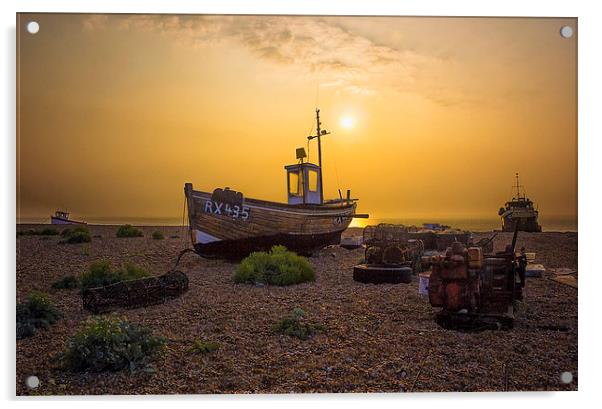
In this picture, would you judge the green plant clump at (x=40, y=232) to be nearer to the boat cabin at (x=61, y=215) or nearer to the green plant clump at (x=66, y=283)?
the boat cabin at (x=61, y=215)

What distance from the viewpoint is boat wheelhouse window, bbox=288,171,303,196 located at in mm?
5684

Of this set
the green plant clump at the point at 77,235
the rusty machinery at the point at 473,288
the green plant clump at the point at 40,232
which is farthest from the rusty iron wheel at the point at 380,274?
the green plant clump at the point at 40,232

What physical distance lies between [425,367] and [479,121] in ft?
8.84

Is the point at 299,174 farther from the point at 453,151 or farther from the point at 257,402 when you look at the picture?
the point at 257,402

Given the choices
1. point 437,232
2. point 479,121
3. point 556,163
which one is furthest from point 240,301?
point 556,163

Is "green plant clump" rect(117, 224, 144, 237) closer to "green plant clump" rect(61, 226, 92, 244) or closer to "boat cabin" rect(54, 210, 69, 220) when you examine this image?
"green plant clump" rect(61, 226, 92, 244)

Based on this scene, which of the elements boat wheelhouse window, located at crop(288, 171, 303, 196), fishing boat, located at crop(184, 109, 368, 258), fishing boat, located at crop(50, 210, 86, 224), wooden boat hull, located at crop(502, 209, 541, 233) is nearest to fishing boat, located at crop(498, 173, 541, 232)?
wooden boat hull, located at crop(502, 209, 541, 233)

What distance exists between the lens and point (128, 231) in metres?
5.27

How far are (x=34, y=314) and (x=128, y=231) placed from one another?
1.25 metres

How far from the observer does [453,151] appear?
531cm

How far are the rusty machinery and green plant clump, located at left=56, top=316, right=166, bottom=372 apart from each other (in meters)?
2.87

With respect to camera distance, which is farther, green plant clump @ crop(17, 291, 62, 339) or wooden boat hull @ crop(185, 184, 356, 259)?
wooden boat hull @ crop(185, 184, 356, 259)

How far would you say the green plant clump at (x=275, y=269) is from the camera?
599 centimetres

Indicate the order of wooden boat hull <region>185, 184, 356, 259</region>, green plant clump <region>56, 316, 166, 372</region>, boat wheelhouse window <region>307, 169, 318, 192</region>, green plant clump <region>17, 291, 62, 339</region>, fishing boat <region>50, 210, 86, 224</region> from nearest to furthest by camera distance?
green plant clump <region>56, 316, 166, 372</region>
green plant clump <region>17, 291, 62, 339</region>
fishing boat <region>50, 210, 86, 224</region>
boat wheelhouse window <region>307, 169, 318, 192</region>
wooden boat hull <region>185, 184, 356, 259</region>
